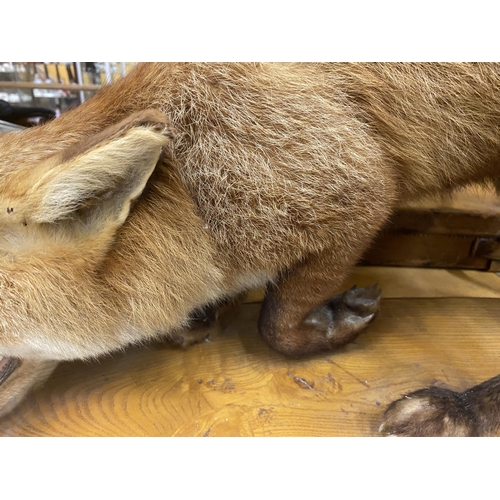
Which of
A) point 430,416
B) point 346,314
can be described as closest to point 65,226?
point 346,314

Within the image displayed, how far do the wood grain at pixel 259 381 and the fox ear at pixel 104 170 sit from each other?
20.0 inches

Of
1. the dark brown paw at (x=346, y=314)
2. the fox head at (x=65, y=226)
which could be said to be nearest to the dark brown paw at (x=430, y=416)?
the dark brown paw at (x=346, y=314)

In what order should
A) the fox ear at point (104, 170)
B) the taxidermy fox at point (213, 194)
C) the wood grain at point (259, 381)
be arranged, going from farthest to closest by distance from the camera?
Answer: the wood grain at point (259, 381) → the taxidermy fox at point (213, 194) → the fox ear at point (104, 170)

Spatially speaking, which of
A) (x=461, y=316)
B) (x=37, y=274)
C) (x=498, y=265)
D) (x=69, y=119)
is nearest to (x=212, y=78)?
(x=69, y=119)

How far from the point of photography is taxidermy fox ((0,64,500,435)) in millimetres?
Result: 780

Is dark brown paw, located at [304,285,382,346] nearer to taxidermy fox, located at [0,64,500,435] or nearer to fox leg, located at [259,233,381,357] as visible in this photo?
fox leg, located at [259,233,381,357]

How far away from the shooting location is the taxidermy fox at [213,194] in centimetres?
78

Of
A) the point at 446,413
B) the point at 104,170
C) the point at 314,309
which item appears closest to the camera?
the point at 104,170

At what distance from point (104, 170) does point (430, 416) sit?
3.12 ft

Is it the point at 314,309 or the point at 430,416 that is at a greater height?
the point at 314,309

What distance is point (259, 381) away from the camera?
3.51 ft

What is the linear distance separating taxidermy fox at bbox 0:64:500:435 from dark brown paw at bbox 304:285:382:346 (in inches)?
8.5

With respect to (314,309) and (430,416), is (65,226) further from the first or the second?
(430,416)

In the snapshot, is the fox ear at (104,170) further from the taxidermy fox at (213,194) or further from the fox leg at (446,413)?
the fox leg at (446,413)
